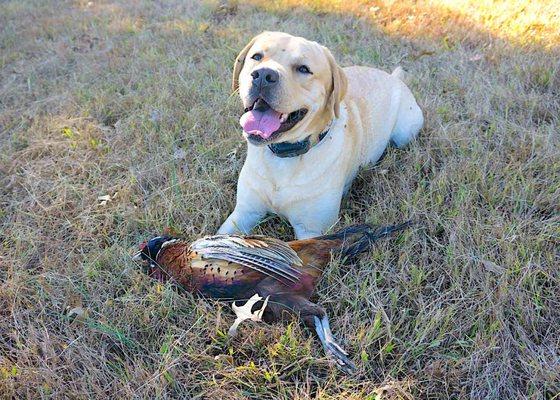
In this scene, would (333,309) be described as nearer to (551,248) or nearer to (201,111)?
(551,248)

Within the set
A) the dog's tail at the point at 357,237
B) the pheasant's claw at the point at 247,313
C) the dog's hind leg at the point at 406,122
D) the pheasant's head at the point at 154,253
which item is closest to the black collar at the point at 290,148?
the dog's tail at the point at 357,237

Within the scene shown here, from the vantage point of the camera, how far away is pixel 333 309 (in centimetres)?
224

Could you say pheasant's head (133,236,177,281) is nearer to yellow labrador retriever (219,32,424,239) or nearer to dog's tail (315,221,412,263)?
yellow labrador retriever (219,32,424,239)

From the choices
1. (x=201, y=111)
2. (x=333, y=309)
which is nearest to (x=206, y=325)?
(x=333, y=309)

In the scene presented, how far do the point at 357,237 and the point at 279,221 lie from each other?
63 cm

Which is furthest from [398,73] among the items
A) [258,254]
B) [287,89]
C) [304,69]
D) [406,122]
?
[258,254]

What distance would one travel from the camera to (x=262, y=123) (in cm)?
240

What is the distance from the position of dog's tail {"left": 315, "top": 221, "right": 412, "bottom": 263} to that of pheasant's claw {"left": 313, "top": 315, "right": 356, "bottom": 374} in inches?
15.9

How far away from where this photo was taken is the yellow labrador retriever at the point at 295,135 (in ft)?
7.85

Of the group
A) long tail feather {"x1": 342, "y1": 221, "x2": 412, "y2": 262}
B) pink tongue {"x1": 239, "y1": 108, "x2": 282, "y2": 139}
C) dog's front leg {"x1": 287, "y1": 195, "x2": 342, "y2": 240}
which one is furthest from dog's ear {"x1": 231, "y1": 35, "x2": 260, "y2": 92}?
long tail feather {"x1": 342, "y1": 221, "x2": 412, "y2": 262}

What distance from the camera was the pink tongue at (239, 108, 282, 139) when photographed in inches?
94.1

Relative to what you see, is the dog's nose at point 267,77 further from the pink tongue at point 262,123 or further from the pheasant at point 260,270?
the pheasant at point 260,270

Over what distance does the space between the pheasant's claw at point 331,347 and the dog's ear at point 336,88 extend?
3.75 ft

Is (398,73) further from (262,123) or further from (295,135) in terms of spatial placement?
(262,123)
